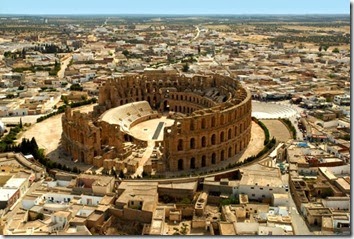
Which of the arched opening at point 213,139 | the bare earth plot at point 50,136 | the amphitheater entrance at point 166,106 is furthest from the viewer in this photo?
the amphitheater entrance at point 166,106

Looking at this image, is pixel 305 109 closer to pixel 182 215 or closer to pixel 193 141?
pixel 193 141

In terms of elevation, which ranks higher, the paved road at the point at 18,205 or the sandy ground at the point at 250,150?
the paved road at the point at 18,205

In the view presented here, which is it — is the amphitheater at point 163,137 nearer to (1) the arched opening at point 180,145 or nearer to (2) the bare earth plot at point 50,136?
(1) the arched opening at point 180,145

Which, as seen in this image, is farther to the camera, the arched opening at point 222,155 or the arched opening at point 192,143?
the arched opening at point 222,155


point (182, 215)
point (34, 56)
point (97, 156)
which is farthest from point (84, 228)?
point (34, 56)

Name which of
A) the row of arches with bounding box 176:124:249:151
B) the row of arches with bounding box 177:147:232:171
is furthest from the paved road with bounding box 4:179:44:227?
the row of arches with bounding box 176:124:249:151

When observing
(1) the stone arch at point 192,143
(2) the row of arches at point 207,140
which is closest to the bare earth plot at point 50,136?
(2) the row of arches at point 207,140

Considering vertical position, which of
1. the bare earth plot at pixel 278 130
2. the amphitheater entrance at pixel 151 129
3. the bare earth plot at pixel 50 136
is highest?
the bare earth plot at pixel 278 130

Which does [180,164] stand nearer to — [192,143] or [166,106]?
[192,143]

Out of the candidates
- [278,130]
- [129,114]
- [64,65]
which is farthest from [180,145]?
[64,65]
